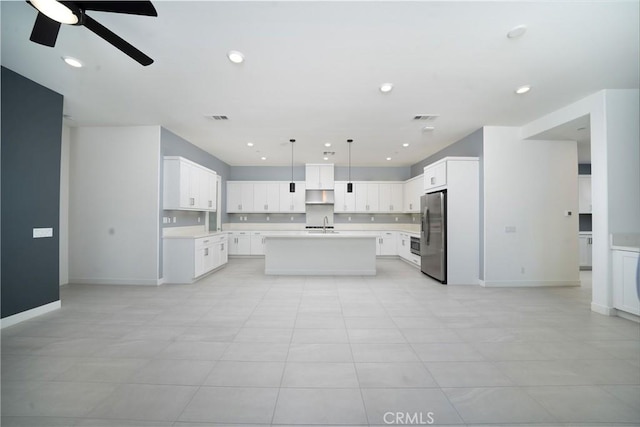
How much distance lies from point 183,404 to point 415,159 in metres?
7.83

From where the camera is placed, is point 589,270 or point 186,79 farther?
point 589,270

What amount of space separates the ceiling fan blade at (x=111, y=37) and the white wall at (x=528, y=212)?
5418 mm

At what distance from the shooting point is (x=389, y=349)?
2668 millimetres

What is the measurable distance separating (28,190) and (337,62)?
4054mm

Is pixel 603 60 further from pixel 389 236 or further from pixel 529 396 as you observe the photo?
pixel 389 236

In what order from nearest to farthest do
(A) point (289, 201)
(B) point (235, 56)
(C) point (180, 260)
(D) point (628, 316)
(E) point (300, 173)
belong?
(B) point (235, 56)
(D) point (628, 316)
(C) point (180, 260)
(A) point (289, 201)
(E) point (300, 173)

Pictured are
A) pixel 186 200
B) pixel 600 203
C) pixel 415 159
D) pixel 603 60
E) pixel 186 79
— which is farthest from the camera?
pixel 415 159

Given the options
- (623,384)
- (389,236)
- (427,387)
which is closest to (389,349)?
(427,387)

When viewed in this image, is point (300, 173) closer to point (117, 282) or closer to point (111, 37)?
point (117, 282)

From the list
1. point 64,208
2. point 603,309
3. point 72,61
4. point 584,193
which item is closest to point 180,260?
point 64,208

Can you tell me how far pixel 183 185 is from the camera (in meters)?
5.48

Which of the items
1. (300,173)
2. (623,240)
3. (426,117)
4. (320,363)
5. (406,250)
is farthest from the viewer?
(300,173)

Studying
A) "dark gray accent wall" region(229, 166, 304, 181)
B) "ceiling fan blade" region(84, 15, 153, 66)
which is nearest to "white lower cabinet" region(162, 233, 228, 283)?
"ceiling fan blade" region(84, 15, 153, 66)

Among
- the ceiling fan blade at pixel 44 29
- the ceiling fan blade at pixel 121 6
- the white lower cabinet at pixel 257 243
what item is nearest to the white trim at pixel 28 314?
the ceiling fan blade at pixel 44 29
